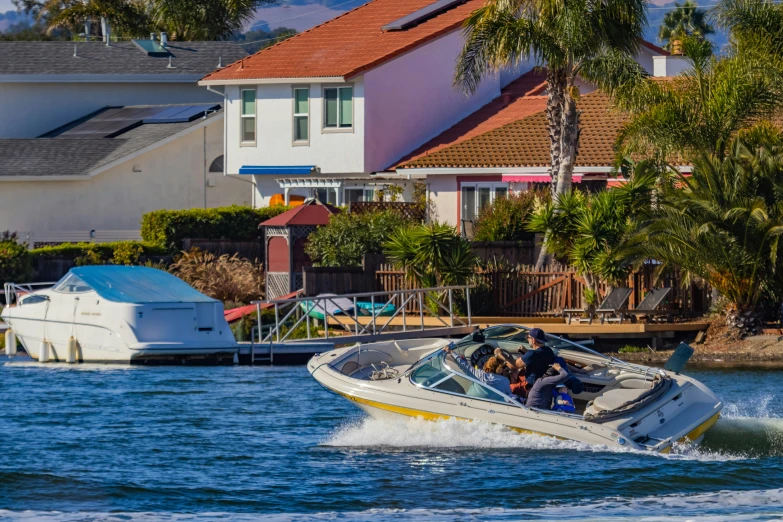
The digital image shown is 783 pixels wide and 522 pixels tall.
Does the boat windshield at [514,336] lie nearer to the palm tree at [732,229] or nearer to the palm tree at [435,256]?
the palm tree at [732,229]

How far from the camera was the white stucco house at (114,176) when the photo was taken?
46.4 meters

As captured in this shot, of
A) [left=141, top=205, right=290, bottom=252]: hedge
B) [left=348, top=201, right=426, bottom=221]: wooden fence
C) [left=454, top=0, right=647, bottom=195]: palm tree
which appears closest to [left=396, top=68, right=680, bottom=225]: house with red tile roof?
[left=348, top=201, right=426, bottom=221]: wooden fence

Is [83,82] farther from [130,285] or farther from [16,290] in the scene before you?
[130,285]

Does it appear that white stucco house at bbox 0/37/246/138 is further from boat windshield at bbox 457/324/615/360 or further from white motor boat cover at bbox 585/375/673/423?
white motor boat cover at bbox 585/375/673/423

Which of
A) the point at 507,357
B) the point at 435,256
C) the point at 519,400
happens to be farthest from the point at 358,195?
the point at 519,400

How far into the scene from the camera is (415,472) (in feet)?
62.0

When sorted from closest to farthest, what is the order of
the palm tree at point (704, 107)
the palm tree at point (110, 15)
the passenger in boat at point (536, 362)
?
1. the passenger in boat at point (536, 362)
2. the palm tree at point (704, 107)
3. the palm tree at point (110, 15)

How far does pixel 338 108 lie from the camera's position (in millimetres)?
45344

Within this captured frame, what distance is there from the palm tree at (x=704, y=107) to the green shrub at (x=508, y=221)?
3.77 meters

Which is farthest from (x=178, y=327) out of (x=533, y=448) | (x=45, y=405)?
(x=533, y=448)

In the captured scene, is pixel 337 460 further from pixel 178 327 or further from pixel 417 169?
pixel 417 169

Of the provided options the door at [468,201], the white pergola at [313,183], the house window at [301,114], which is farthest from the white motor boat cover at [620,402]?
the house window at [301,114]

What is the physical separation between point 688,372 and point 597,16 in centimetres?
980

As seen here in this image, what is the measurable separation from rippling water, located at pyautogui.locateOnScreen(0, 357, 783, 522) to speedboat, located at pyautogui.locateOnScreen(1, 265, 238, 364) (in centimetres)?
478
